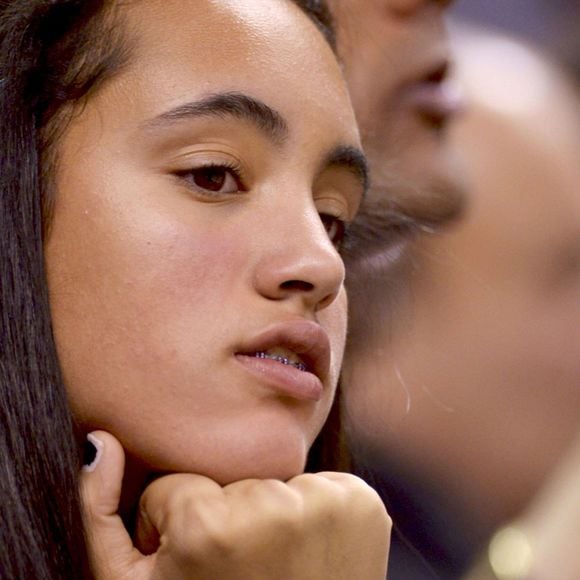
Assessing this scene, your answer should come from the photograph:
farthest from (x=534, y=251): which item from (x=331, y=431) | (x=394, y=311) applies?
(x=331, y=431)

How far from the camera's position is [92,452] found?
46.0 inches

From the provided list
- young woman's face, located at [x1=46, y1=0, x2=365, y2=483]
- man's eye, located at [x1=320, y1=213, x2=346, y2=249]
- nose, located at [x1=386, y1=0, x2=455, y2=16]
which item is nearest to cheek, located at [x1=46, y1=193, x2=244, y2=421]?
young woman's face, located at [x1=46, y1=0, x2=365, y2=483]

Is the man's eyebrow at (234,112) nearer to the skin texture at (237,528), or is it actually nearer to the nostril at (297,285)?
the nostril at (297,285)

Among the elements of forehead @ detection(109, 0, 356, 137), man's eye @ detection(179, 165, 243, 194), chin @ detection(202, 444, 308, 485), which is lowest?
chin @ detection(202, 444, 308, 485)

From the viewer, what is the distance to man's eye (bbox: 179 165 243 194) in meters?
1.20

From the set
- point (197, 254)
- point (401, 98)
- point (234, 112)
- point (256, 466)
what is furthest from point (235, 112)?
point (401, 98)

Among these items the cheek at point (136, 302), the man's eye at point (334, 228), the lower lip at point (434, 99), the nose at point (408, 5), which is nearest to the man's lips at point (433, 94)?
the lower lip at point (434, 99)

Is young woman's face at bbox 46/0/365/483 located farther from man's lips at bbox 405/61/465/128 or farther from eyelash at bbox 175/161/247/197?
man's lips at bbox 405/61/465/128

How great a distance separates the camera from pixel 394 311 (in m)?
1.79

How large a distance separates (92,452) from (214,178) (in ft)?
1.01

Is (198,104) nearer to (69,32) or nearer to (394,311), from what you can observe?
(69,32)

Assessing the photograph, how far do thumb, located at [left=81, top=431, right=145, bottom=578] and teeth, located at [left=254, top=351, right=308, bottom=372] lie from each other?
0.55 feet

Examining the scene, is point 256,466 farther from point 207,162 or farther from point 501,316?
point 501,316

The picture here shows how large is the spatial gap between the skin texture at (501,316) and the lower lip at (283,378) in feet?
2.95
